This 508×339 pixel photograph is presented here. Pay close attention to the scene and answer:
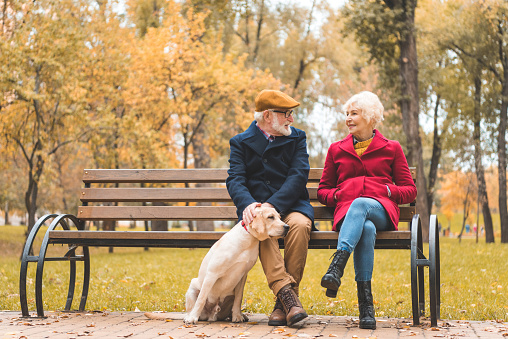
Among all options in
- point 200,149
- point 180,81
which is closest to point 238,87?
point 180,81

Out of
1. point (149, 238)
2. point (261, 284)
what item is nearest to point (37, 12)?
point (261, 284)

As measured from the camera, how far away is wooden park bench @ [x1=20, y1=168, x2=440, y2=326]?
4.22m

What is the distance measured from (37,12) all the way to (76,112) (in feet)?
8.40

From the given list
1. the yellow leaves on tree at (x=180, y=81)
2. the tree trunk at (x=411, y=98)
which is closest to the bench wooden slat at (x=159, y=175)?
the yellow leaves on tree at (x=180, y=81)

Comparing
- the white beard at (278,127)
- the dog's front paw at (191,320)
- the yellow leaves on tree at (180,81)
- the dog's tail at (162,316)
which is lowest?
the dog's tail at (162,316)

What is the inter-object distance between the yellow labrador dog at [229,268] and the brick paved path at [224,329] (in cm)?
13

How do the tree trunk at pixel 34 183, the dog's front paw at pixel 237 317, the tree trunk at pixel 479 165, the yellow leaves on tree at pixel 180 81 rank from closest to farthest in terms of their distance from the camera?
1. the dog's front paw at pixel 237 317
2. the tree trunk at pixel 34 183
3. the yellow leaves on tree at pixel 180 81
4. the tree trunk at pixel 479 165

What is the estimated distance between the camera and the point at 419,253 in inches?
172

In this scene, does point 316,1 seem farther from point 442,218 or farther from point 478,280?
point 442,218

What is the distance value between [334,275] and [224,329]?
3.02ft

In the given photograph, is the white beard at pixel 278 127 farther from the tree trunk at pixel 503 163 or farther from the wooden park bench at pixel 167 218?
the tree trunk at pixel 503 163

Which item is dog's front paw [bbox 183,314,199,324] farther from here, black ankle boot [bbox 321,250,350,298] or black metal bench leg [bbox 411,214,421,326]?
black metal bench leg [bbox 411,214,421,326]

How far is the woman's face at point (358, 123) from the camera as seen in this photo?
178 inches

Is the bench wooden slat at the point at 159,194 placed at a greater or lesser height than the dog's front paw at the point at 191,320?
greater
